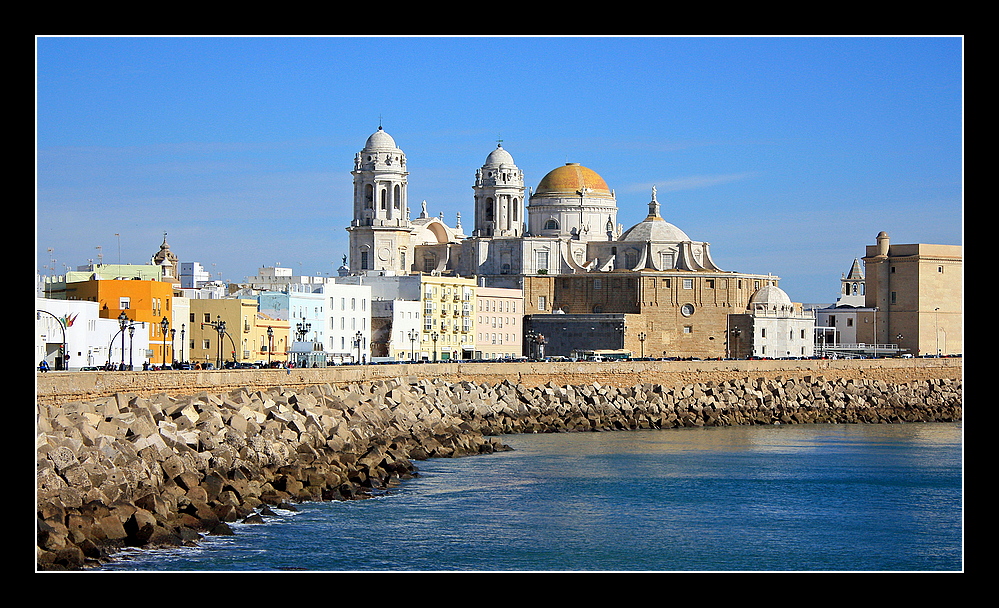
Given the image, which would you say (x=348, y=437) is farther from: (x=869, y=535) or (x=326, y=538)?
(x=869, y=535)

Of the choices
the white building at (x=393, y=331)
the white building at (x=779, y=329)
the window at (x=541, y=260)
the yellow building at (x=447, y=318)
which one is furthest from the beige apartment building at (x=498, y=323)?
the white building at (x=779, y=329)

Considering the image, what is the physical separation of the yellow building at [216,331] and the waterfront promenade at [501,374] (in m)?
8.82

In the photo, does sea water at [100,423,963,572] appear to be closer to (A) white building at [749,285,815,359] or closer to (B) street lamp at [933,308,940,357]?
(A) white building at [749,285,815,359]

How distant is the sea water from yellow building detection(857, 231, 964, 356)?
Result: 4221cm

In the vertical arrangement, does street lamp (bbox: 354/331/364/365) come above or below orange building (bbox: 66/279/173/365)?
below

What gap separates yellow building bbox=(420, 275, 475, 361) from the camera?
204 ft

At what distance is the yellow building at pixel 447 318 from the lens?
6231cm

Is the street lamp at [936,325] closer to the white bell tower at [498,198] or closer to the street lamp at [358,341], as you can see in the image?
the white bell tower at [498,198]

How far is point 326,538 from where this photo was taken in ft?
61.5

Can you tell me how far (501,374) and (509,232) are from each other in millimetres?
32709

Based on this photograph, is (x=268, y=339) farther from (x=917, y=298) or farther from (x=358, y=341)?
(x=917, y=298)

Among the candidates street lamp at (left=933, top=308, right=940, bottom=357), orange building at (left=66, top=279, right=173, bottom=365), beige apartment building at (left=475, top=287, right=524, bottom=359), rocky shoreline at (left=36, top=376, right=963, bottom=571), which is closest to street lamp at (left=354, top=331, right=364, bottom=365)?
beige apartment building at (left=475, top=287, right=524, bottom=359)
